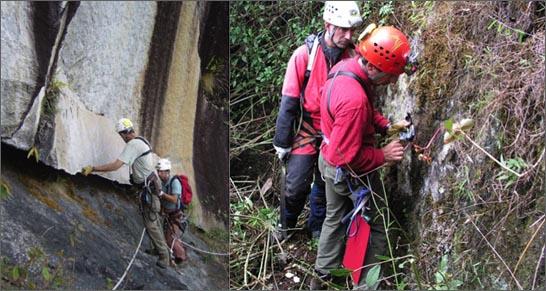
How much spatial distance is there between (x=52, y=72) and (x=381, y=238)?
1759 millimetres

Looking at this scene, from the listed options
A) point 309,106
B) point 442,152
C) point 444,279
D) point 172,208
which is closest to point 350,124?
point 309,106

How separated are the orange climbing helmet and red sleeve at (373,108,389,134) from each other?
258 millimetres

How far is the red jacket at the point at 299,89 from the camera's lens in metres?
3.94

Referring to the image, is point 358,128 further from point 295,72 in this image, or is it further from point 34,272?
point 34,272

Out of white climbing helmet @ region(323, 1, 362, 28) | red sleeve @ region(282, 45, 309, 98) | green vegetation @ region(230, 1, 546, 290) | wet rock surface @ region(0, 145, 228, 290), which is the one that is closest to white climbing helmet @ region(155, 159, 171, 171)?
wet rock surface @ region(0, 145, 228, 290)

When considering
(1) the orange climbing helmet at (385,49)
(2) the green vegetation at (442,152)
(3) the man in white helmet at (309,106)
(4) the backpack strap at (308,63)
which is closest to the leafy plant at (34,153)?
(2) the green vegetation at (442,152)

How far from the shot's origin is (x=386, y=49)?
147 inches

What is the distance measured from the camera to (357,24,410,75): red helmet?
3746 millimetres

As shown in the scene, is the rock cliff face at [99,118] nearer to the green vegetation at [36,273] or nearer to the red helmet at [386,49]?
the green vegetation at [36,273]

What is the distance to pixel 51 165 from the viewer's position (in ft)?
12.3

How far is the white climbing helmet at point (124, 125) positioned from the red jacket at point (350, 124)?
3.02 feet

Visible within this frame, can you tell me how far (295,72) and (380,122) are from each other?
484 millimetres

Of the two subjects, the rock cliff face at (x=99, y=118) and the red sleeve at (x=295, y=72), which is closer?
the rock cliff face at (x=99, y=118)

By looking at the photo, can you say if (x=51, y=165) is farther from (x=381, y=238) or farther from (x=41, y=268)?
(x=381, y=238)
